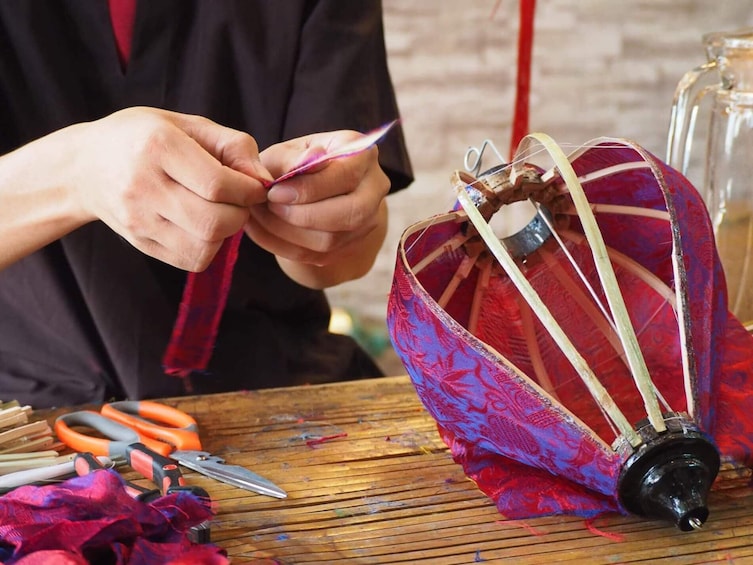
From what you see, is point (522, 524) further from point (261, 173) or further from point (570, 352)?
point (261, 173)

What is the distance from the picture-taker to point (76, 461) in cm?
54

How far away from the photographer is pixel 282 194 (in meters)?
0.56

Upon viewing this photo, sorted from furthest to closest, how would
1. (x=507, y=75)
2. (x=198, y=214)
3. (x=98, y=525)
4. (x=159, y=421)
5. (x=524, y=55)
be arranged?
(x=507, y=75) → (x=524, y=55) → (x=159, y=421) → (x=198, y=214) → (x=98, y=525)

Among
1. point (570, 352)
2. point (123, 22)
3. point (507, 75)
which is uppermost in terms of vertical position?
point (123, 22)

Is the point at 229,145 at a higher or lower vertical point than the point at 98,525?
higher

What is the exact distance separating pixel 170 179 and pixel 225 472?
19 cm

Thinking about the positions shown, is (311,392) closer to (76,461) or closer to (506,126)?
(76,461)

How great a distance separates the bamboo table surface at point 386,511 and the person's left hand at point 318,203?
0.44 feet

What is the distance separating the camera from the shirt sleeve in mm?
787

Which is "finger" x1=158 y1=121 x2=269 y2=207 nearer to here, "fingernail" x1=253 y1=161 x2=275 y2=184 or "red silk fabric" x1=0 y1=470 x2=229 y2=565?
"fingernail" x1=253 y1=161 x2=275 y2=184

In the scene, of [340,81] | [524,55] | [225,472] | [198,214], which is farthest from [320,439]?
[524,55]

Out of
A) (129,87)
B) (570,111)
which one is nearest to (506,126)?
(570,111)

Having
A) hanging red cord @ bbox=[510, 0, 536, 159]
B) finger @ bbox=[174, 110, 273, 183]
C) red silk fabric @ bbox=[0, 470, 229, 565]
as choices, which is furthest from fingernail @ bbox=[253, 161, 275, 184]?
hanging red cord @ bbox=[510, 0, 536, 159]

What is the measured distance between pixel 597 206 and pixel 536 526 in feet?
0.73
